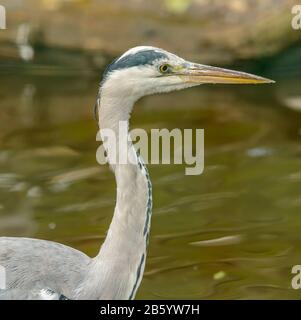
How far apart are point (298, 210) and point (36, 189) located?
1.72m

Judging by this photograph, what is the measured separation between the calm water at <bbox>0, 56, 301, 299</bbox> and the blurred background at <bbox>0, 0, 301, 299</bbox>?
12mm

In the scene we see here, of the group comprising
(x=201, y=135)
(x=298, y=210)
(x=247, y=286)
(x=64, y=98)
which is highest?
(x=64, y=98)

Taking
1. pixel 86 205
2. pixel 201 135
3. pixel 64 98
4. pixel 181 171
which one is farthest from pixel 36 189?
pixel 64 98

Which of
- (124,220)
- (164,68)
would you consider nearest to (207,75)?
(164,68)

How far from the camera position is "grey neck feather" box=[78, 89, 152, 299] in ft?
15.1

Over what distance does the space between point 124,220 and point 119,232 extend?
0.19 ft

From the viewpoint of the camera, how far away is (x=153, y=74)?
15.3 ft

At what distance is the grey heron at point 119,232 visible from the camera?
15.1 feet

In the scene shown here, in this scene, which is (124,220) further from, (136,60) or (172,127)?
(172,127)

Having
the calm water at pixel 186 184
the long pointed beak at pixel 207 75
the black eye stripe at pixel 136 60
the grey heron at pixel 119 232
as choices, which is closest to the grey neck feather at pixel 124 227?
the grey heron at pixel 119 232
